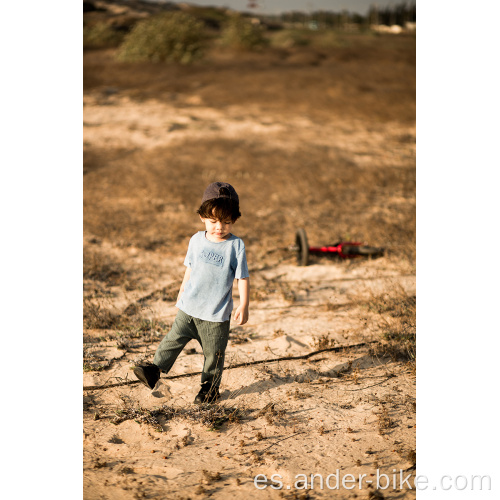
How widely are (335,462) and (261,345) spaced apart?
4.73 feet

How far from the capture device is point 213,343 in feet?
10.2

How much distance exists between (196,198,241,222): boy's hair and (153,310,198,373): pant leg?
2.34ft

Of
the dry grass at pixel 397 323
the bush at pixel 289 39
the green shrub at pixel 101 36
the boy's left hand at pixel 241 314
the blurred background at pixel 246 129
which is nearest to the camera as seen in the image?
the boy's left hand at pixel 241 314

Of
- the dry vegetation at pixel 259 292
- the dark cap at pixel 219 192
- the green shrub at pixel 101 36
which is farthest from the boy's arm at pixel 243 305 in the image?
the green shrub at pixel 101 36

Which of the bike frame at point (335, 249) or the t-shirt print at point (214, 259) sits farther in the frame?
the bike frame at point (335, 249)

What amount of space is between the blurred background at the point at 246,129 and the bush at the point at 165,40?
0.16 feet

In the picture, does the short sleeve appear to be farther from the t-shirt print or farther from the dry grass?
the dry grass

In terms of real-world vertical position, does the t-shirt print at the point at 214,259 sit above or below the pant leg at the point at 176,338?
above

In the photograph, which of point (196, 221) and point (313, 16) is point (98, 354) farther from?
point (313, 16)

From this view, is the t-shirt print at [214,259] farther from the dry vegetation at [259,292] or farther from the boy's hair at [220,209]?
the dry vegetation at [259,292]

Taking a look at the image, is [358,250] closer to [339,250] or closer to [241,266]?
[339,250]

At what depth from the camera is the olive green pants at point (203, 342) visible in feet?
10.2

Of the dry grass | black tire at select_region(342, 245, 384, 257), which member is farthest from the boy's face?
black tire at select_region(342, 245, 384, 257)
